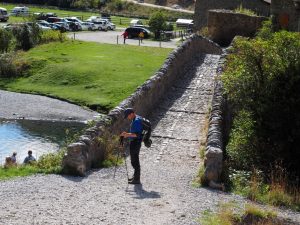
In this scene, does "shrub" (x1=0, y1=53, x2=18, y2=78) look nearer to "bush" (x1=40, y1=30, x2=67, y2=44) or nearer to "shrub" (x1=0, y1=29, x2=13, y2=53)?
"shrub" (x1=0, y1=29, x2=13, y2=53)

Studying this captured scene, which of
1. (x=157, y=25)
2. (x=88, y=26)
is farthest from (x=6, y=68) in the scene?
(x=88, y=26)

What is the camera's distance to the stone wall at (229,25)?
40188 mm

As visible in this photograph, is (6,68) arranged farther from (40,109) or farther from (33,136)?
(33,136)

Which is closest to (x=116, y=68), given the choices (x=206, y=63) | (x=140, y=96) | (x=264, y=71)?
(x=206, y=63)

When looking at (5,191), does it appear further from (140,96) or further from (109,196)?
(140,96)

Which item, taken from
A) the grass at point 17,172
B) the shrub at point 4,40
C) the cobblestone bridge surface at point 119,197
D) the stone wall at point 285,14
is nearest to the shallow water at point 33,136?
the grass at point 17,172

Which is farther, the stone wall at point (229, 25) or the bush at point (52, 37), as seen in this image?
the bush at point (52, 37)

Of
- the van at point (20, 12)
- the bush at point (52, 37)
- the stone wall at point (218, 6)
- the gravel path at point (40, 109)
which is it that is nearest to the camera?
the gravel path at point (40, 109)

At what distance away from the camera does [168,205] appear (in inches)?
500

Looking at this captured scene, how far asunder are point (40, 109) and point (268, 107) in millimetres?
21698

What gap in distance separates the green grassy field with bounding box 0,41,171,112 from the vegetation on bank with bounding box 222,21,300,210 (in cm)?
1855

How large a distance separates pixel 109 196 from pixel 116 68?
101ft

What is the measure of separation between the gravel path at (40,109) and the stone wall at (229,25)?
1076 cm

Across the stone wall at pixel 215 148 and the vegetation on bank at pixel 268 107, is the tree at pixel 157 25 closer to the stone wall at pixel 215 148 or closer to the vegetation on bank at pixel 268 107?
the stone wall at pixel 215 148
